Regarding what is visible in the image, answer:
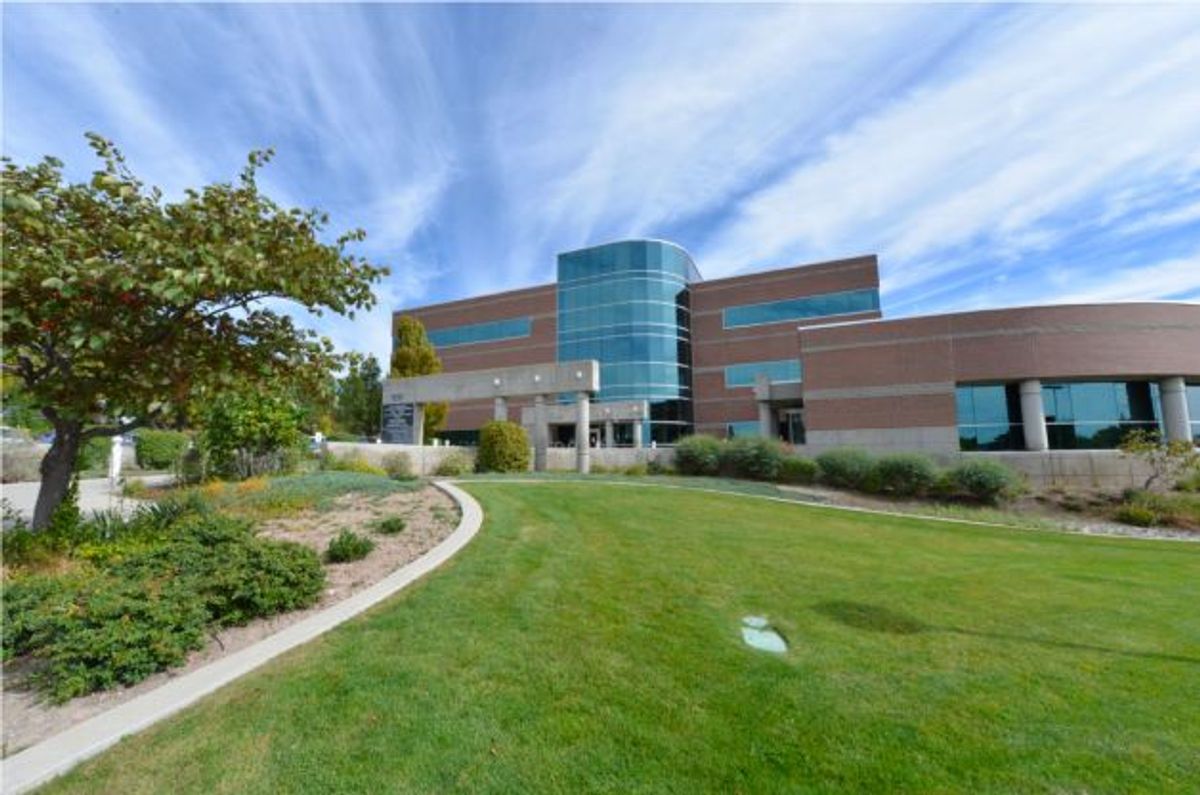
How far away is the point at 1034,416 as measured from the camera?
25.5 m

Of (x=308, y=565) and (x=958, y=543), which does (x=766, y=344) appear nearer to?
(x=958, y=543)

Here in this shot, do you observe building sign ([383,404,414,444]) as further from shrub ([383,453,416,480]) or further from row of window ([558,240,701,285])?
row of window ([558,240,701,285])

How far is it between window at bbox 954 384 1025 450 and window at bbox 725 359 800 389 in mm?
15906

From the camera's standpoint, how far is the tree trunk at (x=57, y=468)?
22.1 feet

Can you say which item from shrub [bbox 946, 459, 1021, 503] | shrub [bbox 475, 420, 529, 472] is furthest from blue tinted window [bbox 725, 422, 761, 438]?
shrub [bbox 475, 420, 529, 472]

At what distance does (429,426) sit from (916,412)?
96.4ft

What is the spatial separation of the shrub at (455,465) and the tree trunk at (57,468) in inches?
561

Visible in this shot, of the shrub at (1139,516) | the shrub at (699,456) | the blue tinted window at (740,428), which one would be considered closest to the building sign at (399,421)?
the shrub at (699,456)

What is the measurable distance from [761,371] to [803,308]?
6.27 m

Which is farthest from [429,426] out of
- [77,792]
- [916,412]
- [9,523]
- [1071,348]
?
[1071,348]

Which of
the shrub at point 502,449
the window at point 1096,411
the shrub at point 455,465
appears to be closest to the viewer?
the shrub at point 502,449

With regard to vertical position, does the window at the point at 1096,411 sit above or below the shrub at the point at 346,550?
above

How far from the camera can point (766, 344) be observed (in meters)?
44.5

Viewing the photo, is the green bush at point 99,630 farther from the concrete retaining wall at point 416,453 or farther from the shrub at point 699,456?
the shrub at point 699,456
